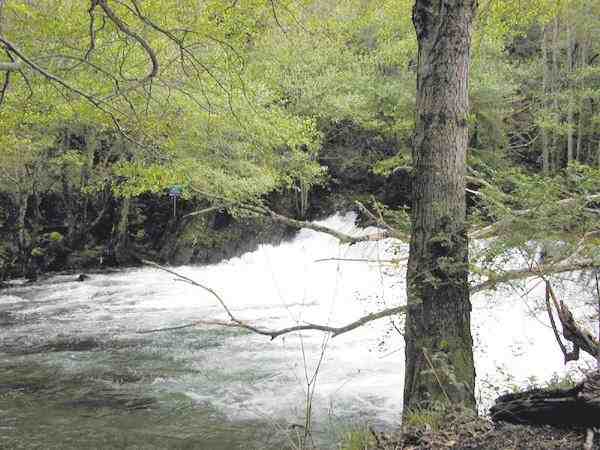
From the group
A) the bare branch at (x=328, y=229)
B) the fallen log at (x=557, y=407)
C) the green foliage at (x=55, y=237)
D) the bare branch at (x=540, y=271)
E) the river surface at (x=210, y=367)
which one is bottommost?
the river surface at (x=210, y=367)

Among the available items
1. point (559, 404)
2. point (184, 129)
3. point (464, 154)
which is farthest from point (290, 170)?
point (559, 404)

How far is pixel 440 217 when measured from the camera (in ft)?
13.7

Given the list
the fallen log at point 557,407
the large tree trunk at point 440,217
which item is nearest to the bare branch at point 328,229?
the large tree trunk at point 440,217

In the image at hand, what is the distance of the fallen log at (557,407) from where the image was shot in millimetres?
3112

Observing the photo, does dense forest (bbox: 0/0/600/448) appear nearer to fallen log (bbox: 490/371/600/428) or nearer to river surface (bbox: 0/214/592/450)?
fallen log (bbox: 490/371/600/428)

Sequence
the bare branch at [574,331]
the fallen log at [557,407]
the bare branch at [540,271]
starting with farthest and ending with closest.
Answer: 1. the bare branch at [574,331]
2. the bare branch at [540,271]
3. the fallen log at [557,407]

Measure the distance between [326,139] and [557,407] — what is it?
2004 centimetres

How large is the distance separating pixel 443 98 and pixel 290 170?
47.8ft

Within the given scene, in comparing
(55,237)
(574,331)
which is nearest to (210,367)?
(574,331)

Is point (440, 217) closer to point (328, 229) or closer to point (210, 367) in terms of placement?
point (328, 229)

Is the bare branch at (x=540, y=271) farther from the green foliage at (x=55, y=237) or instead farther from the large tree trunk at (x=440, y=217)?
the green foliage at (x=55, y=237)

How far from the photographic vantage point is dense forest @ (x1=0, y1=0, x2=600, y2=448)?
408 centimetres

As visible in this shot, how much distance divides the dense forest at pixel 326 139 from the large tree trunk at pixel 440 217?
→ 0.05ft

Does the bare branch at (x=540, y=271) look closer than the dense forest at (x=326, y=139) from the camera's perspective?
Yes
